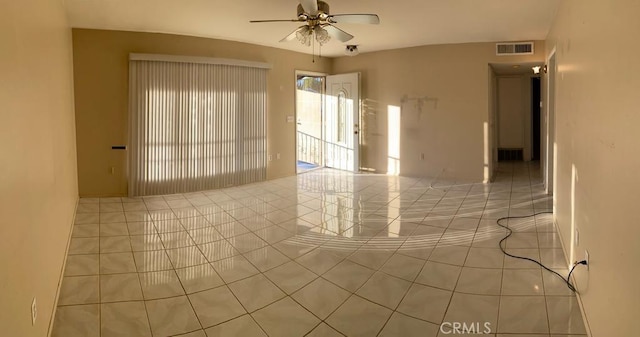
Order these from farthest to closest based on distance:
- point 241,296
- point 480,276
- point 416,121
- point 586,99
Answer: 1. point 416,121
2. point 480,276
3. point 241,296
4. point 586,99

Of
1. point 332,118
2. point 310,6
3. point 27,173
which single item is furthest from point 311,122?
point 27,173

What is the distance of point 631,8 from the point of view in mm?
1440

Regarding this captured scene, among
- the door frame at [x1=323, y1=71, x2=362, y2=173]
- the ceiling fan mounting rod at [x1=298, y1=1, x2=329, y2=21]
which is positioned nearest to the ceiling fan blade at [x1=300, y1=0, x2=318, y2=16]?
the ceiling fan mounting rod at [x1=298, y1=1, x2=329, y2=21]

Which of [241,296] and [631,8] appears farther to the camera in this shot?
[241,296]

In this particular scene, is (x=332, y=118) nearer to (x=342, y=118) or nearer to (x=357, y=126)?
(x=342, y=118)

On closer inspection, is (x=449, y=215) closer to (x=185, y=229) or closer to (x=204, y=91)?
(x=185, y=229)

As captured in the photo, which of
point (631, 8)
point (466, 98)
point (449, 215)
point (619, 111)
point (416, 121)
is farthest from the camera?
point (416, 121)

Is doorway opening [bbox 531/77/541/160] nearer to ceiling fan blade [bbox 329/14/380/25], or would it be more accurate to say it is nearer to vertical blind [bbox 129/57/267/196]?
vertical blind [bbox 129/57/267/196]

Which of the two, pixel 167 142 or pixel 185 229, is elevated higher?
pixel 167 142

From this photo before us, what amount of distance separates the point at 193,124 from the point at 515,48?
5.53 meters

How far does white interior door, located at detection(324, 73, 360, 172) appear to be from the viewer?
25.3 ft

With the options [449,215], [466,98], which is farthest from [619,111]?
[466,98]

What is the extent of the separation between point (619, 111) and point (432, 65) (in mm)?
5463

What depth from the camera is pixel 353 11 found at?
445cm
